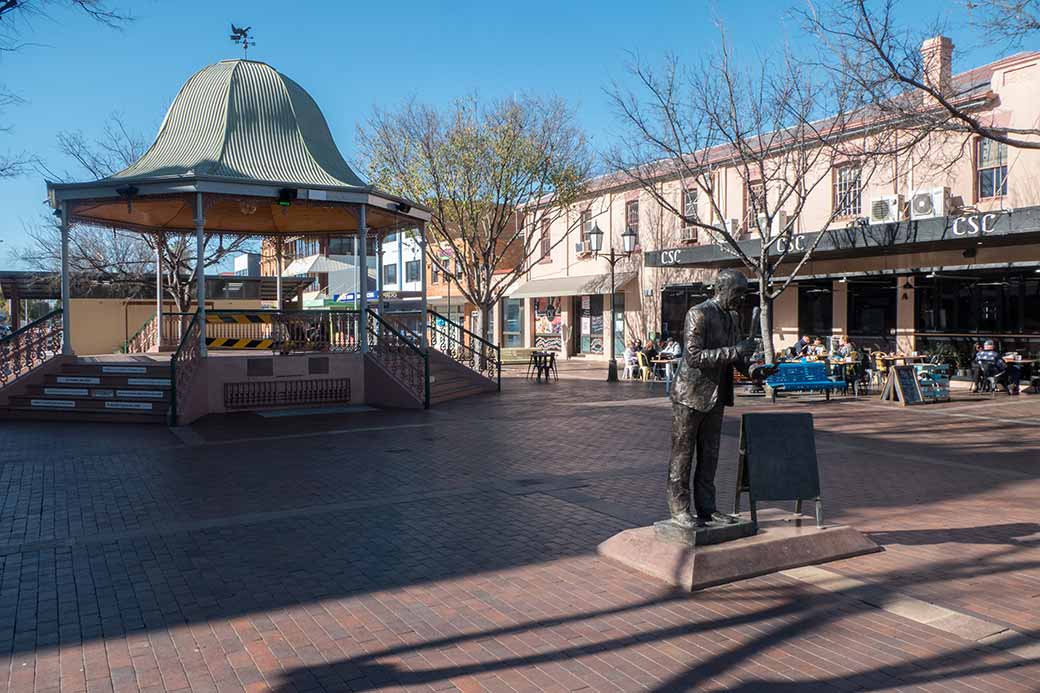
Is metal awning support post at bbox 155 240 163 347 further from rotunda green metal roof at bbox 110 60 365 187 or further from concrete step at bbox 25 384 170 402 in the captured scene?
concrete step at bbox 25 384 170 402

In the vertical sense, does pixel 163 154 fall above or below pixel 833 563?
above

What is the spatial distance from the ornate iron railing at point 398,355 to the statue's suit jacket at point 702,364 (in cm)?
1149

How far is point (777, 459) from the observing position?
6172 mm

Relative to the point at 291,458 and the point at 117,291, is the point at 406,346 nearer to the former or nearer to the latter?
the point at 291,458

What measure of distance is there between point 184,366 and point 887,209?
55.8 ft

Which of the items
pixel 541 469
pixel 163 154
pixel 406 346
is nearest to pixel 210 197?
pixel 163 154

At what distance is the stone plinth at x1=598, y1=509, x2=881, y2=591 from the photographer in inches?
220

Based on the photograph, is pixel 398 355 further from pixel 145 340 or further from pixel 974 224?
pixel 974 224

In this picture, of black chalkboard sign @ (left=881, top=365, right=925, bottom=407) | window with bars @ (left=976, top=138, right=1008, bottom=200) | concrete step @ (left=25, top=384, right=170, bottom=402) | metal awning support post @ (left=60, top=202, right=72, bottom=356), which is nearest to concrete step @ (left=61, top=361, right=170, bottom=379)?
concrete step @ (left=25, top=384, right=170, bottom=402)

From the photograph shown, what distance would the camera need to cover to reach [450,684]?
Result: 13.4ft

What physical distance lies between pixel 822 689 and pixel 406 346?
14.3 metres

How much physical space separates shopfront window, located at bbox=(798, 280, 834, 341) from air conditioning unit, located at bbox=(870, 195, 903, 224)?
301 centimetres

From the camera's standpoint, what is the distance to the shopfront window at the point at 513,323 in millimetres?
38500

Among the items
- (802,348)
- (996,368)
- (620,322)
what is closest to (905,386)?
(996,368)
